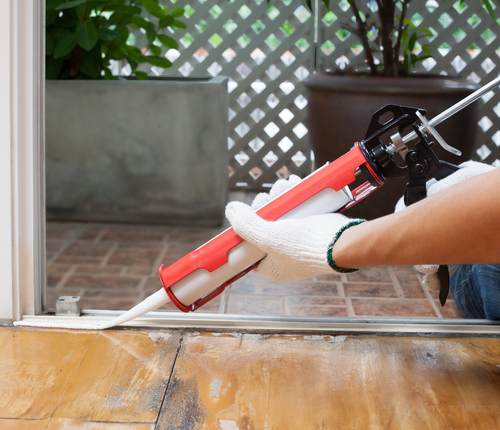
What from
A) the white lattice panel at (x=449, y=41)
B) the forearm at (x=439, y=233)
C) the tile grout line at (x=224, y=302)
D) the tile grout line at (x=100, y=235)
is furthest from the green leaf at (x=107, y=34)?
the forearm at (x=439, y=233)

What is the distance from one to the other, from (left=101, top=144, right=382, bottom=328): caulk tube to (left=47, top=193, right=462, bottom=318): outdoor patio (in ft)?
1.53

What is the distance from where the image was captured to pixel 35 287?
985mm

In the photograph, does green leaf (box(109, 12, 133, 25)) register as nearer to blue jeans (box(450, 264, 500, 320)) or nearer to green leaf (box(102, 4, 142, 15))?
green leaf (box(102, 4, 142, 15))

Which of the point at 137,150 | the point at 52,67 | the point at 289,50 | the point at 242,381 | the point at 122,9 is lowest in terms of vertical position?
the point at 242,381

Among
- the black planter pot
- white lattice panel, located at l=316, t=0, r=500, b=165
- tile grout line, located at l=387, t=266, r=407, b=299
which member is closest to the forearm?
tile grout line, located at l=387, t=266, r=407, b=299

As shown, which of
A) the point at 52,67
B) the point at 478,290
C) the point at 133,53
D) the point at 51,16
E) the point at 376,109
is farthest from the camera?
the point at 133,53

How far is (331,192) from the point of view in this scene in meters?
0.83

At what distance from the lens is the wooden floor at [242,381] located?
746mm

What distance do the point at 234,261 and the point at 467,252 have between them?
0.35 m

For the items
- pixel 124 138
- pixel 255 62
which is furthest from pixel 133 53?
pixel 255 62

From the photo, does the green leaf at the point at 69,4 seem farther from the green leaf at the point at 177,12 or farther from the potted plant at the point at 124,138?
the green leaf at the point at 177,12

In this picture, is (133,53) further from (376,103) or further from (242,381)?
(242,381)

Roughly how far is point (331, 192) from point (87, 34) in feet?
4.60

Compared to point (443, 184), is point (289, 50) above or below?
above
